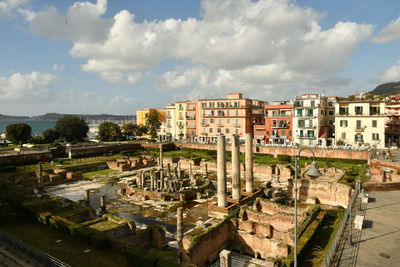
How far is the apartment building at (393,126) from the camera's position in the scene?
5381 centimetres

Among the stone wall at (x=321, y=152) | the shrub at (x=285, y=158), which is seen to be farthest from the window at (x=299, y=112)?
the shrub at (x=285, y=158)

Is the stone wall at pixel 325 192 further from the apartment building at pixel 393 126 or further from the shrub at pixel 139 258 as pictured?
the apartment building at pixel 393 126

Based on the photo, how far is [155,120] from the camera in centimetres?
8606

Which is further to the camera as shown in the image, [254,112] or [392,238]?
[254,112]

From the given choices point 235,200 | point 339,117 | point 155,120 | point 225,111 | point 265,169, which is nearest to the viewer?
point 235,200

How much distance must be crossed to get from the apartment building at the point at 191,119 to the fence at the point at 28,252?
62254 mm

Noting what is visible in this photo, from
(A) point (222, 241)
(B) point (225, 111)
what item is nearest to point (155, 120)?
(B) point (225, 111)

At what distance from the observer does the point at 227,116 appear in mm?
72688

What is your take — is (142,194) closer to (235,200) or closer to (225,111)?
(235,200)

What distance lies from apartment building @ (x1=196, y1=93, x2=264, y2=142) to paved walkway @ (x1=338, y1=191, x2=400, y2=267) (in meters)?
48.2

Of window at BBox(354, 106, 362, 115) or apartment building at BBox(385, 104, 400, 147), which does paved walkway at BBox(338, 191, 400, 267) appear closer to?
window at BBox(354, 106, 362, 115)

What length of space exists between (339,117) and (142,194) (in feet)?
140

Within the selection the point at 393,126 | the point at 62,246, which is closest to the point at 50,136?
the point at 62,246

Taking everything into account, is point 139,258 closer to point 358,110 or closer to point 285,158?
point 285,158
